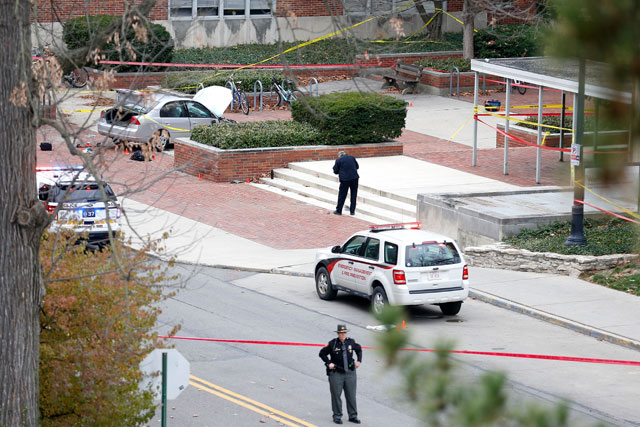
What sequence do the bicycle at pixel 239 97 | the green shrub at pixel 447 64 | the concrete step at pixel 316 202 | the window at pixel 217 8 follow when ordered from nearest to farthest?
1. the concrete step at pixel 316 202
2. the bicycle at pixel 239 97
3. the green shrub at pixel 447 64
4. the window at pixel 217 8

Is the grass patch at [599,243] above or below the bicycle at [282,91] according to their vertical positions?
below

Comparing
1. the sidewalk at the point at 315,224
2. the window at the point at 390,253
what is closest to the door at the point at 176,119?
the sidewalk at the point at 315,224

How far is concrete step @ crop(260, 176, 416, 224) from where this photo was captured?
2319 centimetres

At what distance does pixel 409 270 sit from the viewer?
1589cm

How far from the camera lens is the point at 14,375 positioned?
8.84 metres

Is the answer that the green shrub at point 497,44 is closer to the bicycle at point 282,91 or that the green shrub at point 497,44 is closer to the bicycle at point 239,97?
the bicycle at point 282,91

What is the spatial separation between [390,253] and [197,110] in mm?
15595

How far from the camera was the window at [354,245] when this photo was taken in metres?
17.1

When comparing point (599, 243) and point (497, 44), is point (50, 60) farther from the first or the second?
point (497, 44)

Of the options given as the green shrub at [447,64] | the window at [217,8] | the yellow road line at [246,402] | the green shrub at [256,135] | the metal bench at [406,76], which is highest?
the window at [217,8]

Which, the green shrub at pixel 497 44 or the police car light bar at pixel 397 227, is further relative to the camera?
the green shrub at pixel 497 44

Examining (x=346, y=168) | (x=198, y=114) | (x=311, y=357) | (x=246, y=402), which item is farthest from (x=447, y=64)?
(x=246, y=402)

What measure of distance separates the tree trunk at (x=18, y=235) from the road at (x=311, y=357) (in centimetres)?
213

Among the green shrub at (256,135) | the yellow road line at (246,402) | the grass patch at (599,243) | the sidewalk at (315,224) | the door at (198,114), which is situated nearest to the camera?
the yellow road line at (246,402)
